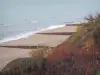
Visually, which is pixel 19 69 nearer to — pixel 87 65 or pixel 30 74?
pixel 30 74

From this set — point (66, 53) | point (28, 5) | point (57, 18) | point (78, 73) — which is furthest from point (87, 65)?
point (28, 5)

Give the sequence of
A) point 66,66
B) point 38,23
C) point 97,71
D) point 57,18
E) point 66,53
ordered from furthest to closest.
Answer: point 57,18, point 38,23, point 66,53, point 66,66, point 97,71

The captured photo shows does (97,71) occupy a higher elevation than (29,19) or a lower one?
lower

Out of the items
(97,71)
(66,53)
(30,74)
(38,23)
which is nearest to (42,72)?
(30,74)

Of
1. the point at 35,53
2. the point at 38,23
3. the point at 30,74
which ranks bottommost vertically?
the point at 30,74

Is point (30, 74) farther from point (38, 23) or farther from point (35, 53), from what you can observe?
point (38, 23)

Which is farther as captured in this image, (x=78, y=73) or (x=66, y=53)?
(x=66, y=53)

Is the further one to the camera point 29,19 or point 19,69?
point 29,19

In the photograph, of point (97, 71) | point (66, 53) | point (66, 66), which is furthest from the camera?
point (66, 53)

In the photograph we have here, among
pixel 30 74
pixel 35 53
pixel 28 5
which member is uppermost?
pixel 28 5
